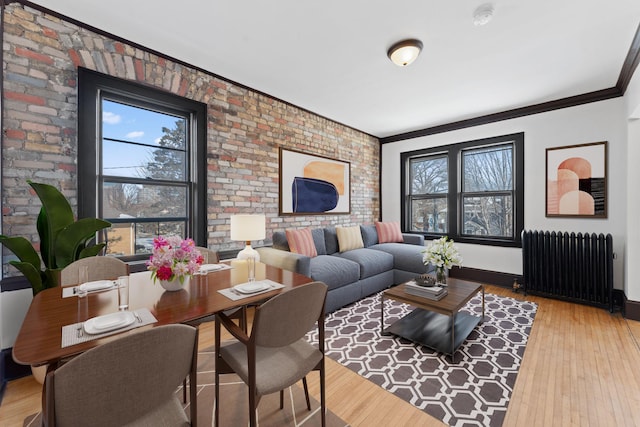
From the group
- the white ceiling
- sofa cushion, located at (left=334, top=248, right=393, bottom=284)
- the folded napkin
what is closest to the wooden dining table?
the folded napkin

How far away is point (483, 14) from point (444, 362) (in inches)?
107

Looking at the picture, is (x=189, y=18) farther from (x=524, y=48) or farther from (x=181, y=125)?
(x=524, y=48)

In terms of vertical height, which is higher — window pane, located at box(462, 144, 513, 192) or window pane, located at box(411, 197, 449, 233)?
window pane, located at box(462, 144, 513, 192)

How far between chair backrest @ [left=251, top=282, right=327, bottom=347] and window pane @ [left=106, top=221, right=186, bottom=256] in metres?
2.13

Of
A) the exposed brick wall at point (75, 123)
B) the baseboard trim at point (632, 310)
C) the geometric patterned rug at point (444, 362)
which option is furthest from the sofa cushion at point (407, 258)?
the baseboard trim at point (632, 310)

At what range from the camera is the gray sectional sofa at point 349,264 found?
3.13 m

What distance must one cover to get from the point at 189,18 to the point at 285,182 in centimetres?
216

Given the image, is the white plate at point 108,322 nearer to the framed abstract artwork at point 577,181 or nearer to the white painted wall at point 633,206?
the white painted wall at point 633,206

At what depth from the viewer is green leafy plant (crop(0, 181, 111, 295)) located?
181 cm

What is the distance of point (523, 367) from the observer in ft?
6.98

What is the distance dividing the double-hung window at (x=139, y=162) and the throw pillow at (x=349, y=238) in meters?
2.01

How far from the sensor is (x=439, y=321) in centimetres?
280

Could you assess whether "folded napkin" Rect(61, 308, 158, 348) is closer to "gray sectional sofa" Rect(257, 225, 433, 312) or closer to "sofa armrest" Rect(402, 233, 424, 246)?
"gray sectional sofa" Rect(257, 225, 433, 312)

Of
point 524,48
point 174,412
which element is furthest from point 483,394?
point 524,48
